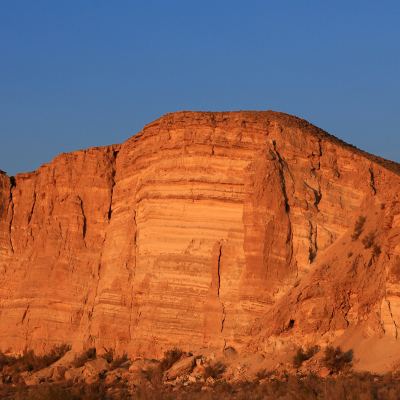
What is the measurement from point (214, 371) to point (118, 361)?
15.6 ft

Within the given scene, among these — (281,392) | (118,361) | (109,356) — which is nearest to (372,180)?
(281,392)

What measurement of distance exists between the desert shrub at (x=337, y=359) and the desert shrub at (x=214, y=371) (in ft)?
11.6

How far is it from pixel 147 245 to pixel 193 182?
2.98m

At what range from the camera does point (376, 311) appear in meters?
21.1

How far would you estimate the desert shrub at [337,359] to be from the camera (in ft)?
65.5

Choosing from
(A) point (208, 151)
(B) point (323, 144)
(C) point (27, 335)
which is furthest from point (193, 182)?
(C) point (27, 335)

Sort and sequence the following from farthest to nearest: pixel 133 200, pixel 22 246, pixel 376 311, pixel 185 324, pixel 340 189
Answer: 1. pixel 22 246
2. pixel 133 200
3. pixel 340 189
4. pixel 185 324
5. pixel 376 311

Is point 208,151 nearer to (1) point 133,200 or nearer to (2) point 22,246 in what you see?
(1) point 133,200

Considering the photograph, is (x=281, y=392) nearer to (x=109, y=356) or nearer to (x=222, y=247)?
(x=222, y=247)

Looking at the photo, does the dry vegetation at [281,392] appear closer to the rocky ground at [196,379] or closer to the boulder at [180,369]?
the rocky ground at [196,379]

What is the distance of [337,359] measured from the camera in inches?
796

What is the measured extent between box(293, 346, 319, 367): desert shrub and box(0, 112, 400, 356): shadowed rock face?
491 mm

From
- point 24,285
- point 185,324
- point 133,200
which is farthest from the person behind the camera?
point 24,285

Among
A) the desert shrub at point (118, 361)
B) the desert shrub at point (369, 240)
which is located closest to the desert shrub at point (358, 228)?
the desert shrub at point (369, 240)
